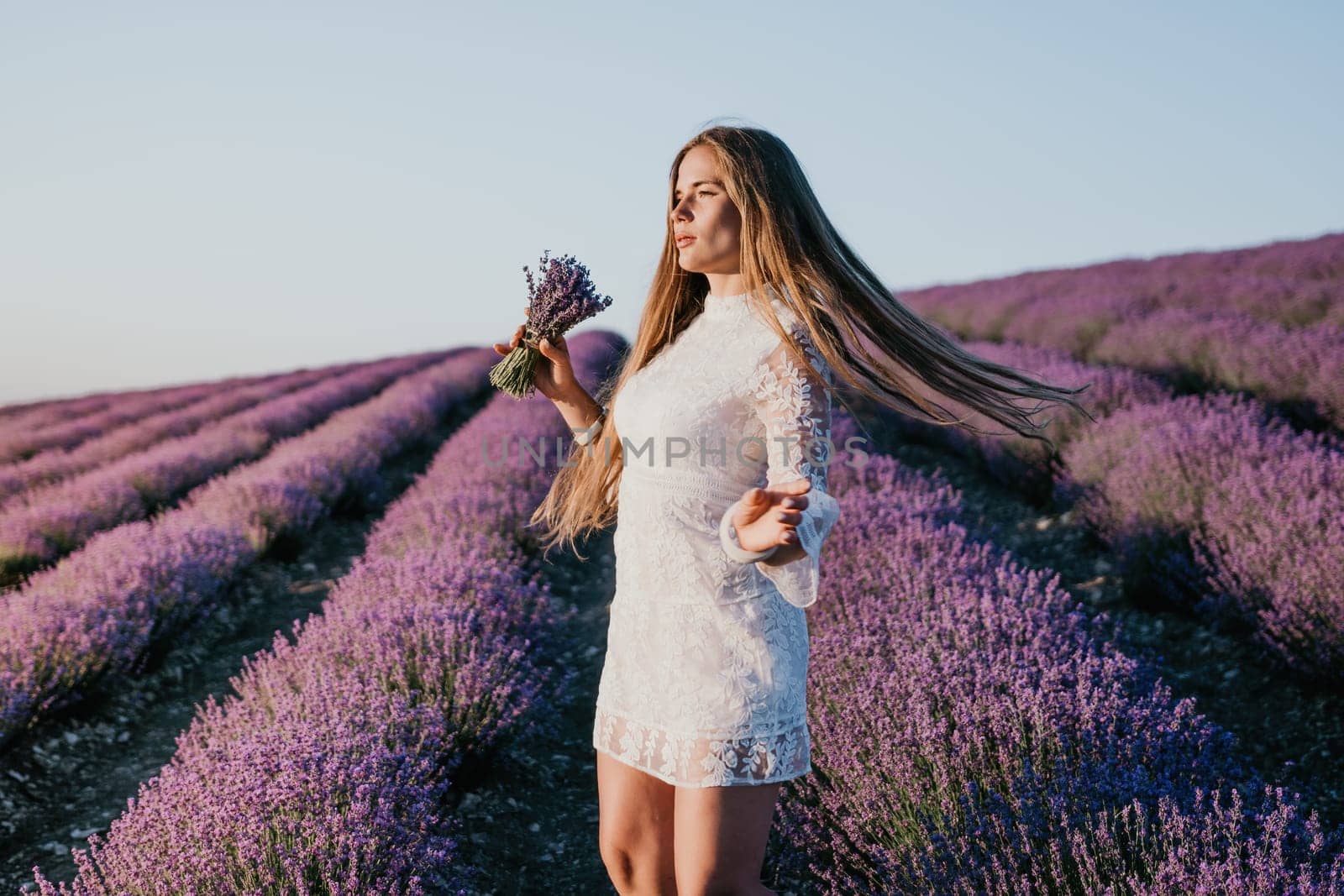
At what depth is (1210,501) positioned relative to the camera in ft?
14.4

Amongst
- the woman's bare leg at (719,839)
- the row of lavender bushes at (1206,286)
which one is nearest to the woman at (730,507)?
the woman's bare leg at (719,839)

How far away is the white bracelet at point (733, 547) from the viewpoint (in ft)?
4.66

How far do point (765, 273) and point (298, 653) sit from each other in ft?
7.93

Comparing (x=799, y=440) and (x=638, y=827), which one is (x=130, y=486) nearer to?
(x=638, y=827)

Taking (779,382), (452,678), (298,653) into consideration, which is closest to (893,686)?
(779,382)

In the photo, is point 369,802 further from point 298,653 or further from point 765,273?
point 765,273

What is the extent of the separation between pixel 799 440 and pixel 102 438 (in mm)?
10680

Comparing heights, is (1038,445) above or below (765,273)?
below

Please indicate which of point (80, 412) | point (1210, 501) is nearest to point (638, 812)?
point (1210, 501)

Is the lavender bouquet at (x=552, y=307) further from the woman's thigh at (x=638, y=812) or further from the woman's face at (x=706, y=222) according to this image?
the woman's thigh at (x=638, y=812)

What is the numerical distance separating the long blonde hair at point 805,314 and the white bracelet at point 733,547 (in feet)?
1.00

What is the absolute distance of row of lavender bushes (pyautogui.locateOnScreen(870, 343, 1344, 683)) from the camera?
357cm

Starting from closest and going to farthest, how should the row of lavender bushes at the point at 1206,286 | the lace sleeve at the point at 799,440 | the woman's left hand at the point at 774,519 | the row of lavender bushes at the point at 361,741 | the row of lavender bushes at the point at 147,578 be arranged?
the woman's left hand at the point at 774,519 → the lace sleeve at the point at 799,440 → the row of lavender bushes at the point at 361,741 → the row of lavender bushes at the point at 147,578 → the row of lavender bushes at the point at 1206,286

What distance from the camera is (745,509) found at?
1.40 m
